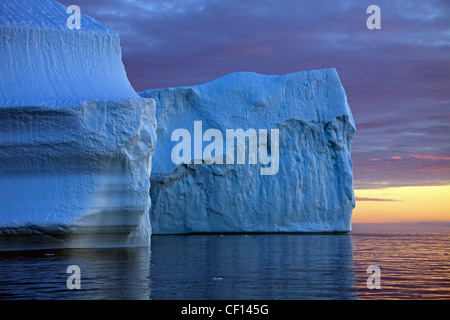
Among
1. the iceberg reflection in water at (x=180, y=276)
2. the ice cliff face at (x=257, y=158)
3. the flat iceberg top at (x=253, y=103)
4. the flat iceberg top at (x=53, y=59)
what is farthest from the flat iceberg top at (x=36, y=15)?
the flat iceberg top at (x=253, y=103)

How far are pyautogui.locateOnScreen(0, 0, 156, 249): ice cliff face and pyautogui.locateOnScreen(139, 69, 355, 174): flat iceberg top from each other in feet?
30.7

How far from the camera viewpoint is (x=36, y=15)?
599 inches

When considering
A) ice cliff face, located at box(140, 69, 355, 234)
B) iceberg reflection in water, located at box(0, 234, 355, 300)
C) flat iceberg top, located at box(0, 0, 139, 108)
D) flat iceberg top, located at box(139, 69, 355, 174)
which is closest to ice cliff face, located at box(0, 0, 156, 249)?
flat iceberg top, located at box(0, 0, 139, 108)

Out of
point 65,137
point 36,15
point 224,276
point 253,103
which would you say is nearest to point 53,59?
point 36,15

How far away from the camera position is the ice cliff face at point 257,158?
23766 millimetres

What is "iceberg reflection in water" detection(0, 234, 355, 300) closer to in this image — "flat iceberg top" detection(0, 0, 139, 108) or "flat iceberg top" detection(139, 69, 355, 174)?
"flat iceberg top" detection(0, 0, 139, 108)

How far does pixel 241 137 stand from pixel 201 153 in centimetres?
192

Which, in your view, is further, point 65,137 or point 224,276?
point 65,137

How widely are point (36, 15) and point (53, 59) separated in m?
1.48

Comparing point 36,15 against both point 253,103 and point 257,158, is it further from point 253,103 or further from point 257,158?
point 257,158

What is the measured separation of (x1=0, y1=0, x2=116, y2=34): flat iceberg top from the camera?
14.8 meters

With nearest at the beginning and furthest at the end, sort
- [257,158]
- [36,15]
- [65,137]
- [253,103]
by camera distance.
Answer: [65,137] < [36,15] < [257,158] < [253,103]
